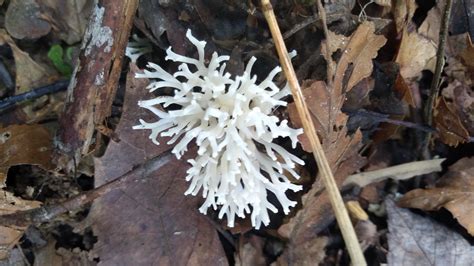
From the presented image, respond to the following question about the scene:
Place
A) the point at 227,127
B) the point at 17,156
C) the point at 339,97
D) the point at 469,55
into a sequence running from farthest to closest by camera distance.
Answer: the point at 469,55, the point at 17,156, the point at 339,97, the point at 227,127

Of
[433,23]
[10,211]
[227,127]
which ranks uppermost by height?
[433,23]

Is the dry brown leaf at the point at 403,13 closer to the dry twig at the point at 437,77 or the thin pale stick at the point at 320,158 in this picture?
the dry twig at the point at 437,77

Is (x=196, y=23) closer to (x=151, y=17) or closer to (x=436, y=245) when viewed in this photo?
(x=151, y=17)

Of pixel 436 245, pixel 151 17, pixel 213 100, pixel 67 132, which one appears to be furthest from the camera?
pixel 436 245

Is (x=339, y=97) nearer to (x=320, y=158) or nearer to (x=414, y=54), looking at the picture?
(x=320, y=158)

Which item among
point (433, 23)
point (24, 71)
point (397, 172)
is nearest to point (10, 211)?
point (24, 71)

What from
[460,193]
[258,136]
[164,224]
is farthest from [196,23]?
[460,193]
